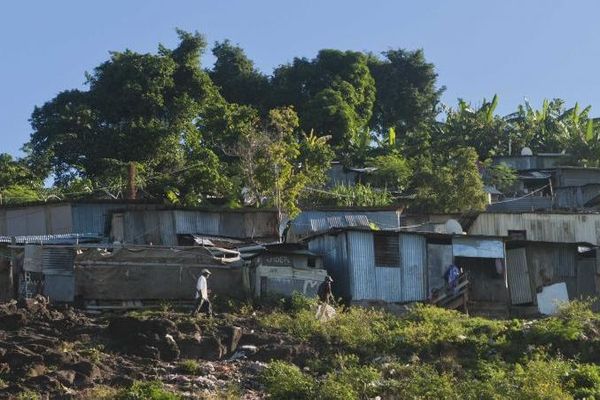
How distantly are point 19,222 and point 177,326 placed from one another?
13984 mm

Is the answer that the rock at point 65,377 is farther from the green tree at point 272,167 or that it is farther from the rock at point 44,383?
the green tree at point 272,167

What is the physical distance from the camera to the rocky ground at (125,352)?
18.9m

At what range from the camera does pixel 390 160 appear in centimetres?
4291

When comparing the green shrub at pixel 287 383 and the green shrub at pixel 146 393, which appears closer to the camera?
the green shrub at pixel 146 393

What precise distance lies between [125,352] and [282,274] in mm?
6232

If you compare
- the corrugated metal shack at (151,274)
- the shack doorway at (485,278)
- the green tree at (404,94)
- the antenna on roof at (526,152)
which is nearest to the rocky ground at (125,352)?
the corrugated metal shack at (151,274)

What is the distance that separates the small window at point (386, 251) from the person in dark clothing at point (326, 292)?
200cm

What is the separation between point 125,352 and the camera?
20.9 metres

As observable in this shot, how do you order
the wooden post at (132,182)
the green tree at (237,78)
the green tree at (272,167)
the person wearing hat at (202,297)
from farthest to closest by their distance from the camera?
the green tree at (237,78) → the wooden post at (132,182) → the green tree at (272,167) → the person wearing hat at (202,297)

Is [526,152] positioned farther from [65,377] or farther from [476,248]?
[65,377]

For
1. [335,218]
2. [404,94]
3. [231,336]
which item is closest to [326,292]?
[231,336]

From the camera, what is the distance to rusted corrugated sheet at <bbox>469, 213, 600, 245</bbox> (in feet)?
107

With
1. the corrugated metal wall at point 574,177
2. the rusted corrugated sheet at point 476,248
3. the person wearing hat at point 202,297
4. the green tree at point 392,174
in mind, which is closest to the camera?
the person wearing hat at point 202,297

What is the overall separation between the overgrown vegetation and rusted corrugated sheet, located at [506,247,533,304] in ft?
12.9
